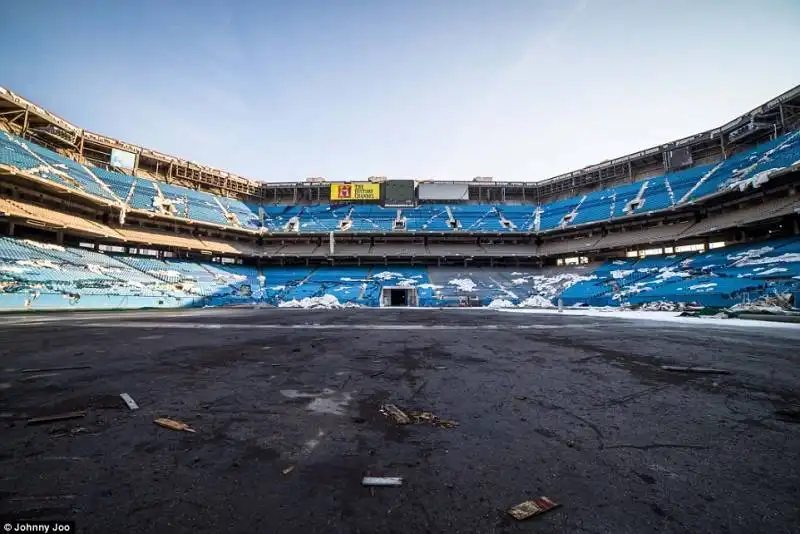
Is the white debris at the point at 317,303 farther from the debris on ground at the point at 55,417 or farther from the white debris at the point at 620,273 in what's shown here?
the debris on ground at the point at 55,417

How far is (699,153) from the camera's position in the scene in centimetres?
2884

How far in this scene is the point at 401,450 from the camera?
194 centimetres

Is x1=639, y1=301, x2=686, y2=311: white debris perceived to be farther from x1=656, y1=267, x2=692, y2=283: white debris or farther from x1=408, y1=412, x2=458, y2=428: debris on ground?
x1=408, y1=412, x2=458, y2=428: debris on ground

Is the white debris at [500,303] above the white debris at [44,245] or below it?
below


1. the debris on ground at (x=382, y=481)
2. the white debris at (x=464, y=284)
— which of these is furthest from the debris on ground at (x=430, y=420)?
the white debris at (x=464, y=284)

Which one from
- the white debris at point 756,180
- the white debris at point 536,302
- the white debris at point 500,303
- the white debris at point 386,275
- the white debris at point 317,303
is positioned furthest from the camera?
the white debris at point 386,275

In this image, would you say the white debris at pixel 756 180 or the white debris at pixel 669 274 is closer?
the white debris at pixel 756 180

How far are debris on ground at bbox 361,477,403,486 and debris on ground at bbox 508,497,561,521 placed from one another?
53cm

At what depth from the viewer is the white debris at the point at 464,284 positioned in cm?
3180

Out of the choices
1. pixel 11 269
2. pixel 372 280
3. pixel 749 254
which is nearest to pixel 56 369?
pixel 11 269

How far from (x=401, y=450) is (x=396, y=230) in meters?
35.0

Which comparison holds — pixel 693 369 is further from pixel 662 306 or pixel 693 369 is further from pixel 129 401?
pixel 662 306

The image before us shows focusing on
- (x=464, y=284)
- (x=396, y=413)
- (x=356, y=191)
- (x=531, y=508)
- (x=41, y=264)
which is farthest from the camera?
(x=356, y=191)

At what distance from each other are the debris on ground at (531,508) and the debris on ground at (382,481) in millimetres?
533
